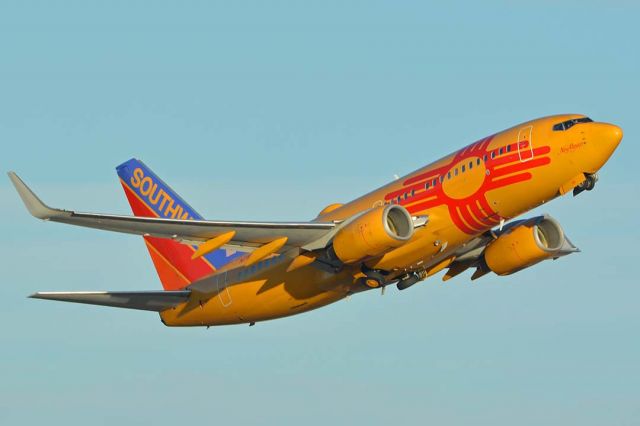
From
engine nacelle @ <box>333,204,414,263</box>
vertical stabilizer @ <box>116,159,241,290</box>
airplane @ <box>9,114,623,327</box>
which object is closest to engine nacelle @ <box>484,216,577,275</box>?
airplane @ <box>9,114,623,327</box>

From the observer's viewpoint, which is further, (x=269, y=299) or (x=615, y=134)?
(x=269, y=299)

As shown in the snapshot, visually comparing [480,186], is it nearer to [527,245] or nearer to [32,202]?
[527,245]

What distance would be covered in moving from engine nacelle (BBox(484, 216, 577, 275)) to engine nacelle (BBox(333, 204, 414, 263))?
7.74 m

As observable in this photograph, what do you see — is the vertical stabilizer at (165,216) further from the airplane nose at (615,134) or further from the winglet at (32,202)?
the airplane nose at (615,134)

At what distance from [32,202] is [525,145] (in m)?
17.6

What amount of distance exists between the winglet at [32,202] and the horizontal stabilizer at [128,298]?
683 centimetres

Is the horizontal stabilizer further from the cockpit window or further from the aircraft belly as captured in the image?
the cockpit window

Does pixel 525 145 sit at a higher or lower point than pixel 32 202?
lower

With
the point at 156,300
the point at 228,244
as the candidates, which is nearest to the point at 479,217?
the point at 228,244

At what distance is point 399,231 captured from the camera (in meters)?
50.3

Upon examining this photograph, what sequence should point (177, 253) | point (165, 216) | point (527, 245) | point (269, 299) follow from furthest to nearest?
point (165, 216), point (177, 253), point (527, 245), point (269, 299)

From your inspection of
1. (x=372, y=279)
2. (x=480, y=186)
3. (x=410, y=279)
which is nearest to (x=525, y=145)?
(x=480, y=186)

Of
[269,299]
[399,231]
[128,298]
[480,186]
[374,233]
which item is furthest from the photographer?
[128,298]

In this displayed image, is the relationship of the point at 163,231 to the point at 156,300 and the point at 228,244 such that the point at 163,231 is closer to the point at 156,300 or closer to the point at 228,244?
the point at 228,244
